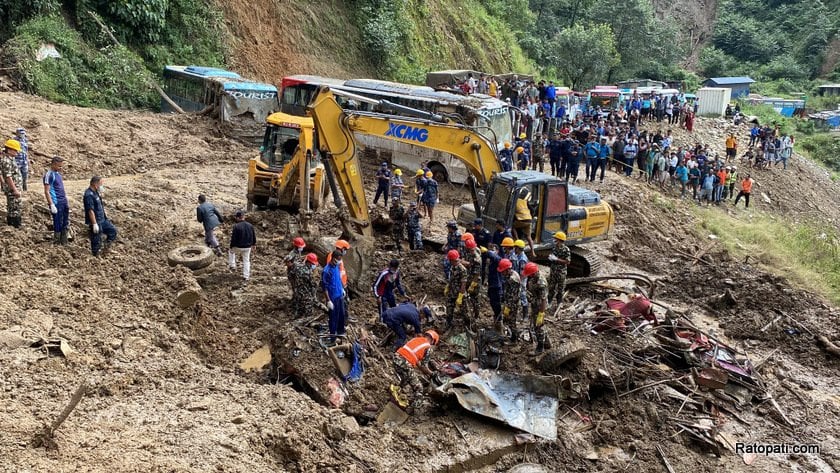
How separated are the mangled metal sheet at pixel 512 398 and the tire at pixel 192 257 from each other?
5467 millimetres

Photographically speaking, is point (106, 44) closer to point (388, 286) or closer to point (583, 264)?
point (388, 286)

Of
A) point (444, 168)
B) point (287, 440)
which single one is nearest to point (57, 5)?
point (444, 168)

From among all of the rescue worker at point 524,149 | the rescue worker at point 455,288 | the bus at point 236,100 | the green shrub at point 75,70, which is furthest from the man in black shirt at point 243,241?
the green shrub at point 75,70

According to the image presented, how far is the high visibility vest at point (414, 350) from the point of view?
9055 mm

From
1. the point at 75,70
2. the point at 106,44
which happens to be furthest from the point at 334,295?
the point at 106,44

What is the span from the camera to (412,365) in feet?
29.8

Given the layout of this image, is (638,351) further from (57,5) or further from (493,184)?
(57,5)

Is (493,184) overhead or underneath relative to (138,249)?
overhead

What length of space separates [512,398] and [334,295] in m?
2.87

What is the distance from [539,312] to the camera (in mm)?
10375

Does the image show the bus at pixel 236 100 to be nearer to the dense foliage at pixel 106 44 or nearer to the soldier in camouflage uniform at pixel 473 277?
the dense foliage at pixel 106 44

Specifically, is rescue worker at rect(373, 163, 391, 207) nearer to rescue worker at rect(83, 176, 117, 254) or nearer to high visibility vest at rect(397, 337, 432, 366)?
rescue worker at rect(83, 176, 117, 254)

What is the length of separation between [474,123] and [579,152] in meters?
3.87

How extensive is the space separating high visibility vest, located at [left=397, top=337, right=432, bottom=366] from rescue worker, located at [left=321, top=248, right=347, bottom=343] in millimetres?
1186
